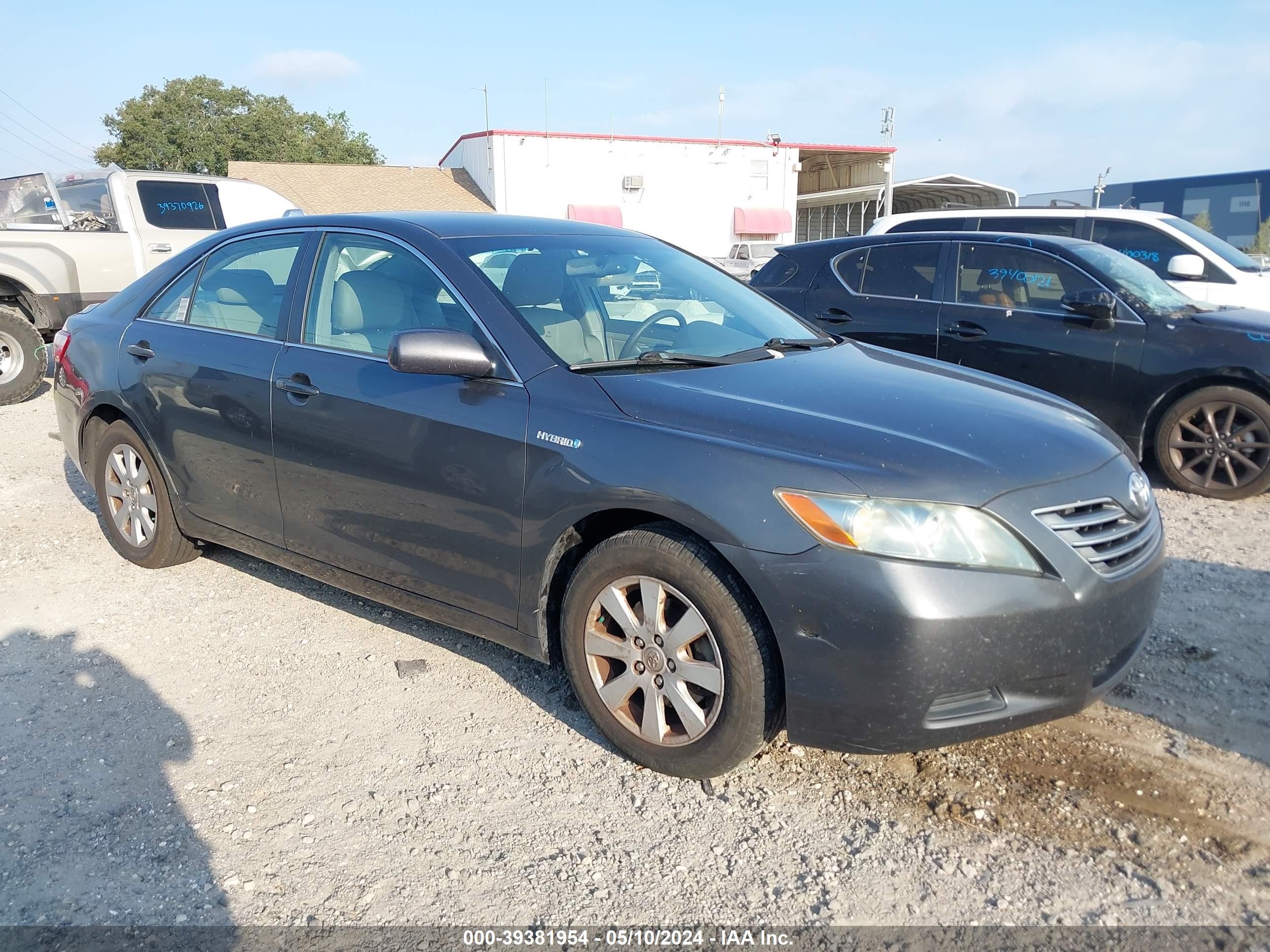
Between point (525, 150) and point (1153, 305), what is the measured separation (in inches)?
1200

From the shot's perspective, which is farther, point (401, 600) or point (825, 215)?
point (825, 215)

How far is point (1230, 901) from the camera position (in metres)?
2.49

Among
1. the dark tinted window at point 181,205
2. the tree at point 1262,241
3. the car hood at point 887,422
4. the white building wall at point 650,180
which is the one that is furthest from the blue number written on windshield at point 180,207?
the tree at point 1262,241

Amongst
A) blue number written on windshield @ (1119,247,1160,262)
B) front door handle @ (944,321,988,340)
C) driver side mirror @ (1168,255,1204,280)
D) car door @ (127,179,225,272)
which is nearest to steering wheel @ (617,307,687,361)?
front door handle @ (944,321,988,340)

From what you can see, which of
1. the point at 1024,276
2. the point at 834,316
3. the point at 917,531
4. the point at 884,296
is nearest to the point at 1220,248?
the point at 1024,276

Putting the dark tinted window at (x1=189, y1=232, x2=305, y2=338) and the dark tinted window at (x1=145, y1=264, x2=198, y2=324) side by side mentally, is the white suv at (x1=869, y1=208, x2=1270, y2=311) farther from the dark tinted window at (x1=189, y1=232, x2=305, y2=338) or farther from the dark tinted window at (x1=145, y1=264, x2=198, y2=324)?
the dark tinted window at (x1=145, y1=264, x2=198, y2=324)

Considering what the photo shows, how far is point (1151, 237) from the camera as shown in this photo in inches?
372

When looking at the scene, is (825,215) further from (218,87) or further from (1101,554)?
(1101,554)

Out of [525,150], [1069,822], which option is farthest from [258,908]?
[525,150]

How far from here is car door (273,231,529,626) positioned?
3.31 metres

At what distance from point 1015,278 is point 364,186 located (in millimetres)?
33519

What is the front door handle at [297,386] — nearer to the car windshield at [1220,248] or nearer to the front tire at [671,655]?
the front tire at [671,655]

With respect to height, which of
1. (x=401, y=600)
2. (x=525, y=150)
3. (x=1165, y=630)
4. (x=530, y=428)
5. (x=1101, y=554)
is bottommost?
(x=1165, y=630)

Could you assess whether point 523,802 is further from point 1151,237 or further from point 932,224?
point 932,224
